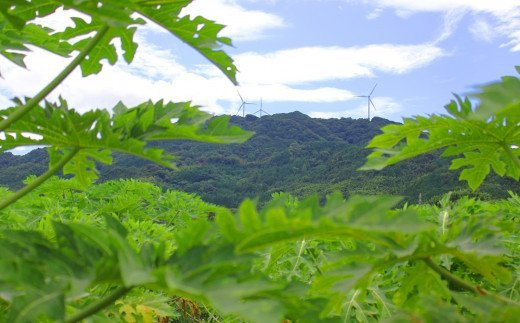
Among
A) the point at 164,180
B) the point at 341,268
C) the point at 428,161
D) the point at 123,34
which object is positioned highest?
the point at 123,34

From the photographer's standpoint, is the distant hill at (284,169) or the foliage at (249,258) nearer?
the foliage at (249,258)

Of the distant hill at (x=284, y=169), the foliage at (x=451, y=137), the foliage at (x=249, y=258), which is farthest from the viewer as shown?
the distant hill at (x=284, y=169)

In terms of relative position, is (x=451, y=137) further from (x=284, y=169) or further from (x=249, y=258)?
(x=284, y=169)

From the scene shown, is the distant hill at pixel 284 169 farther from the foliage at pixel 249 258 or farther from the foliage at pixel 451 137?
the foliage at pixel 249 258

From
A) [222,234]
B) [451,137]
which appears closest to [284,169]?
[451,137]

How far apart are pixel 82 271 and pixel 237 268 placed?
246mm

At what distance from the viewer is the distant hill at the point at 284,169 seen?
186 ft

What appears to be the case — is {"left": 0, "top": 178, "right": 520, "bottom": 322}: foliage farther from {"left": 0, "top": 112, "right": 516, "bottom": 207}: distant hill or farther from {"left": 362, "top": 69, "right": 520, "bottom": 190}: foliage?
{"left": 0, "top": 112, "right": 516, "bottom": 207}: distant hill

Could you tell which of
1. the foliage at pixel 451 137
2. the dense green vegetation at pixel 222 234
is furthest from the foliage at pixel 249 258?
the foliage at pixel 451 137

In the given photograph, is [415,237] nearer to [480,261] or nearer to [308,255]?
[480,261]

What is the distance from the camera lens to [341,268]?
958 millimetres

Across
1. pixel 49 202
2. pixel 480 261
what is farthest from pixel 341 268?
pixel 49 202

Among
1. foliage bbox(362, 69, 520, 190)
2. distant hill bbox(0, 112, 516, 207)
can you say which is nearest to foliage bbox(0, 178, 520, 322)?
foliage bbox(362, 69, 520, 190)

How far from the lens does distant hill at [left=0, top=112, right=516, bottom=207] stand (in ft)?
186
